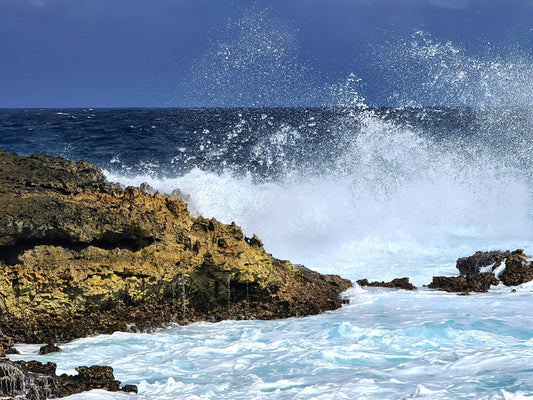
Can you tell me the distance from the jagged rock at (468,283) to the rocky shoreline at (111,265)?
6.07 feet

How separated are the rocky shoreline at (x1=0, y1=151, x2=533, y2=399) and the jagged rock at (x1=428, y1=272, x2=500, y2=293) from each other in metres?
1.85

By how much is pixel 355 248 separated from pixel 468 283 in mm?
4235

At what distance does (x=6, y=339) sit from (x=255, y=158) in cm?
2062

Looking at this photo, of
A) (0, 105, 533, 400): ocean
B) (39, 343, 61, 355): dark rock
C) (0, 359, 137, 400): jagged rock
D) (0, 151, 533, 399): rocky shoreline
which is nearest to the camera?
(0, 359, 137, 400): jagged rock

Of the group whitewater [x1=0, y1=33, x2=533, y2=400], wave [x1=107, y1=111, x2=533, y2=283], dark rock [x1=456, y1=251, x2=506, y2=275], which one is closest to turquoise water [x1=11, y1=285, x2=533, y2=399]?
whitewater [x1=0, y1=33, x2=533, y2=400]

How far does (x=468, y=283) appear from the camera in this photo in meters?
8.52

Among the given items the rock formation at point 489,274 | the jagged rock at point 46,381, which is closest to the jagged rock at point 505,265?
the rock formation at point 489,274

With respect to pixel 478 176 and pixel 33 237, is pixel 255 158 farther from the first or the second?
pixel 33 237

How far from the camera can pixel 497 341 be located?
5672 mm

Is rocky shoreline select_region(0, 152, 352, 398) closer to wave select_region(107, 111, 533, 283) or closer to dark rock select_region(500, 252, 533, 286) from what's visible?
dark rock select_region(500, 252, 533, 286)

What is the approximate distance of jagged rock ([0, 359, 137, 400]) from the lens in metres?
4.25

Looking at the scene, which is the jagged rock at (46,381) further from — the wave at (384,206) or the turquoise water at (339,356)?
the wave at (384,206)

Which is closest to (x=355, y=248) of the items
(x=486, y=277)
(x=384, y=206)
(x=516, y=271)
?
(x=384, y=206)

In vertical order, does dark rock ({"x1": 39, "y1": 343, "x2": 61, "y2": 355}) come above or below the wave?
below
